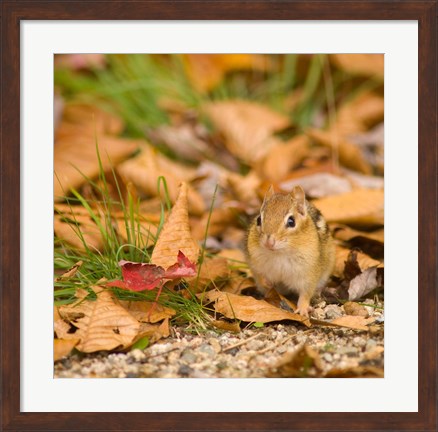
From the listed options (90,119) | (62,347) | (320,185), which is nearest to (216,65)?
(90,119)

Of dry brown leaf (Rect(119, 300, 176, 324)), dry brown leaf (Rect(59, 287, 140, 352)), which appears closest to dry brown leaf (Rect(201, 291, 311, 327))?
dry brown leaf (Rect(119, 300, 176, 324))

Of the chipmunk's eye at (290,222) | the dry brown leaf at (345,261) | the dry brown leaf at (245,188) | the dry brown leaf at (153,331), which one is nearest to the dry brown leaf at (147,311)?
the dry brown leaf at (153,331)

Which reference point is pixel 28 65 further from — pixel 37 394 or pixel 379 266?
pixel 379 266

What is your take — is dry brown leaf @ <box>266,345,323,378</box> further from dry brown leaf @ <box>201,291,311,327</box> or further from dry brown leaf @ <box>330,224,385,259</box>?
dry brown leaf @ <box>330,224,385,259</box>

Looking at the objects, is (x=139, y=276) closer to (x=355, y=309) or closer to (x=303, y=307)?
(x=303, y=307)
